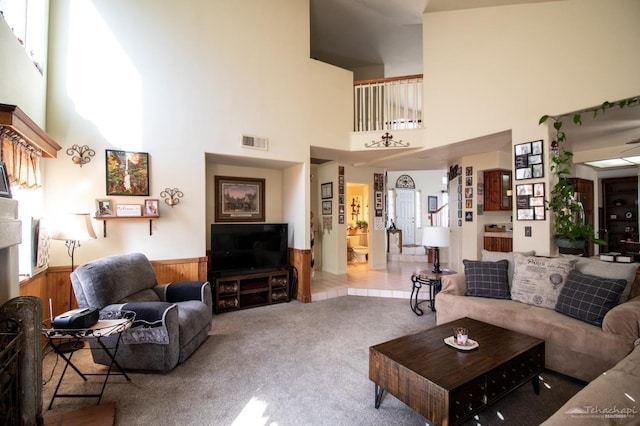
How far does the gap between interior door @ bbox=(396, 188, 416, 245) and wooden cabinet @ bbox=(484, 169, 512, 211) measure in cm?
480

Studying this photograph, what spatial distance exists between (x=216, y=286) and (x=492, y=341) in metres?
3.38

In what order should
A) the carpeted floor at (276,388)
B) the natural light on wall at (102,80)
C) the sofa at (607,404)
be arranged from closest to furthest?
the sofa at (607,404), the carpeted floor at (276,388), the natural light on wall at (102,80)

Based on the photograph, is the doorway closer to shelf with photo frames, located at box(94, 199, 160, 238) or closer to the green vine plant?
the green vine plant

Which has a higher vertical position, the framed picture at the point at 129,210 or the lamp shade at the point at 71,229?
the framed picture at the point at 129,210

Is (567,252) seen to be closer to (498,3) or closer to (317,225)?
(498,3)

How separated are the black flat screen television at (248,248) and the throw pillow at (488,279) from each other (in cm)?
272

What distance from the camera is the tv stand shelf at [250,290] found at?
418 cm

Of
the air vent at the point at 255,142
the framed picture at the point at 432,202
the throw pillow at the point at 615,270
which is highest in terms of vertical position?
the air vent at the point at 255,142

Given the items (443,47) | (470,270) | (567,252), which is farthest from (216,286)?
(443,47)

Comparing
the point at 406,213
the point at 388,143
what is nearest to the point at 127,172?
the point at 388,143

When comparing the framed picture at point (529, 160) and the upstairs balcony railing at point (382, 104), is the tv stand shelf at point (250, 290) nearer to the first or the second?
the upstairs balcony railing at point (382, 104)

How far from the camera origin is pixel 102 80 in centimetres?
339

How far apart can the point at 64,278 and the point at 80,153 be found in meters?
1.40

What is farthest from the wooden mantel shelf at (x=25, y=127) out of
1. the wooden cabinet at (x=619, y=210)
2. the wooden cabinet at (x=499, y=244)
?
the wooden cabinet at (x=619, y=210)
